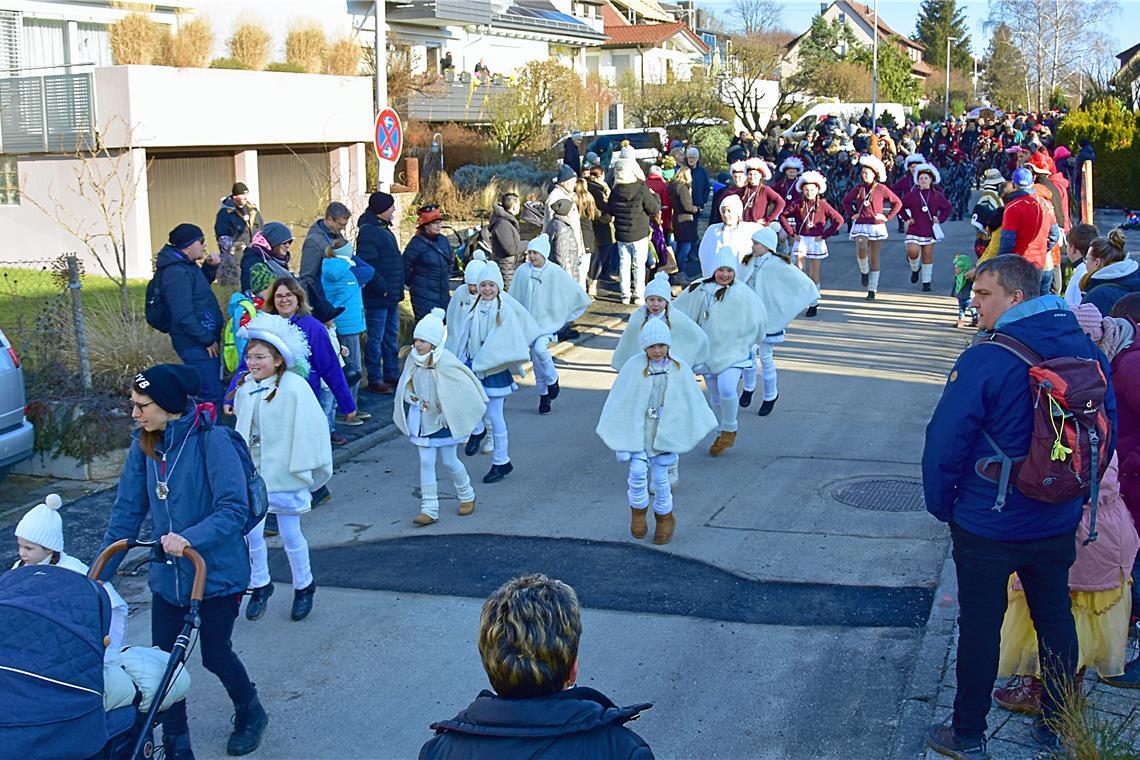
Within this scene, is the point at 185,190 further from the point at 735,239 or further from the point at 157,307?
the point at 157,307

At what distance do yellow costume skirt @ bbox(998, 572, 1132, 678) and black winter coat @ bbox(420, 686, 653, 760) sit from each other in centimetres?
299

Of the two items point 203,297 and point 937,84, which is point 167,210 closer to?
point 203,297

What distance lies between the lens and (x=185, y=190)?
2308 centimetres

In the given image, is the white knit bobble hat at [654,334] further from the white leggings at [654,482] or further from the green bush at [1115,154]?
the green bush at [1115,154]

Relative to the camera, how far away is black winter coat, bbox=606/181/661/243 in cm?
1712

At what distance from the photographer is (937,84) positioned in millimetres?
108125

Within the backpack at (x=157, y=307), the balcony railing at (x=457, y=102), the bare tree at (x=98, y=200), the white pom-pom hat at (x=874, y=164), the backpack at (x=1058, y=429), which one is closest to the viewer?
the backpack at (x=1058, y=429)

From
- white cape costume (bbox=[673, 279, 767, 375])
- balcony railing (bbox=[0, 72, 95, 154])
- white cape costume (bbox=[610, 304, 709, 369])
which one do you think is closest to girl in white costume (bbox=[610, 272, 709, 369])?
white cape costume (bbox=[610, 304, 709, 369])

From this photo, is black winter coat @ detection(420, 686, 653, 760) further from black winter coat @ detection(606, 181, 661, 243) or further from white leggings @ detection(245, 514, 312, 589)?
black winter coat @ detection(606, 181, 661, 243)

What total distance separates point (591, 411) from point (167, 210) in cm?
1342

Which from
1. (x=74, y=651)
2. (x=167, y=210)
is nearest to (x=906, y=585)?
(x=74, y=651)

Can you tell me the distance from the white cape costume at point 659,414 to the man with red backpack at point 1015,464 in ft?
10.8

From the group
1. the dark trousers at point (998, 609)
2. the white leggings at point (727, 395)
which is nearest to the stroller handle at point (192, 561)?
the dark trousers at point (998, 609)

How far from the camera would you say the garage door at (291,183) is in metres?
25.5
